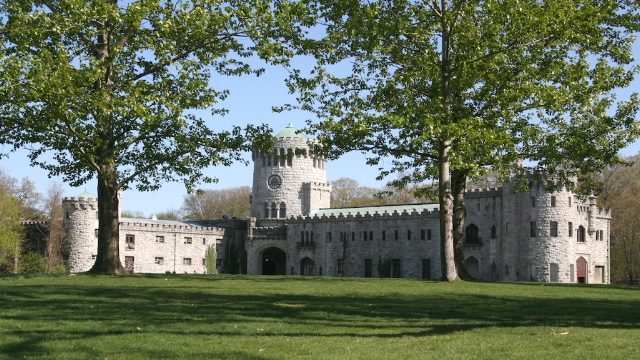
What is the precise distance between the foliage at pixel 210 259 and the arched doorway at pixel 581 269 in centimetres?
3851

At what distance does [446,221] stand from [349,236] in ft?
145

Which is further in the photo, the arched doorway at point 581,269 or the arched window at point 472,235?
the arched window at point 472,235

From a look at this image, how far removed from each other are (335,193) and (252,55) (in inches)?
3473

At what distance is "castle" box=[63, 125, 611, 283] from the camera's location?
58438 mm

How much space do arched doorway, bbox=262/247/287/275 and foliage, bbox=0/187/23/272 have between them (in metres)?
24.1

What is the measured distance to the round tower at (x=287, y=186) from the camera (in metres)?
83.9

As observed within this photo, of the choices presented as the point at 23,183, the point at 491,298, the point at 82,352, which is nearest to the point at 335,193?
the point at 23,183

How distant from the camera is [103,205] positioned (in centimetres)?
2827

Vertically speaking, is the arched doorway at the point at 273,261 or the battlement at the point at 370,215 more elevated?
the battlement at the point at 370,215

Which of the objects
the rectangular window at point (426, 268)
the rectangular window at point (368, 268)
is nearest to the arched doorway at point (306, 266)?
the rectangular window at point (368, 268)

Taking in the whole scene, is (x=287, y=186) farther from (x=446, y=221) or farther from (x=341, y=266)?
(x=446, y=221)

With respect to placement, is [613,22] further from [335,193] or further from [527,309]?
[335,193]

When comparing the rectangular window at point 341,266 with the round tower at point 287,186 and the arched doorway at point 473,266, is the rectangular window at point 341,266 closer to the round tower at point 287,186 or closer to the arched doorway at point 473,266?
the round tower at point 287,186

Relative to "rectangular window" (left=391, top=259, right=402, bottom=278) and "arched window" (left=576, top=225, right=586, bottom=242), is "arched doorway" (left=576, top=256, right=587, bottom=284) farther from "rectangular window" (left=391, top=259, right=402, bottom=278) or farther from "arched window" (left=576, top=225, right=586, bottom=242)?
"rectangular window" (left=391, top=259, right=402, bottom=278)
